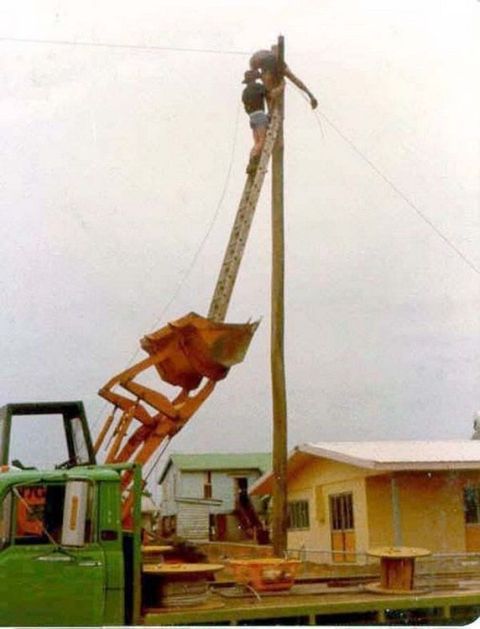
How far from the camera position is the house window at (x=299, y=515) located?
21.6 m

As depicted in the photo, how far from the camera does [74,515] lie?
19.6 ft

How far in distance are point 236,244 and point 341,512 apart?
10.5 m

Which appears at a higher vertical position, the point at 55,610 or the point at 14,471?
the point at 14,471

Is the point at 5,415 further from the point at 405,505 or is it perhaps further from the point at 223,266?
the point at 405,505

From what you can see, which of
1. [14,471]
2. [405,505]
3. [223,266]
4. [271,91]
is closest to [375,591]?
[14,471]

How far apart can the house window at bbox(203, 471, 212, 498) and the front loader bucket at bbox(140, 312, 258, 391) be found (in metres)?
26.0

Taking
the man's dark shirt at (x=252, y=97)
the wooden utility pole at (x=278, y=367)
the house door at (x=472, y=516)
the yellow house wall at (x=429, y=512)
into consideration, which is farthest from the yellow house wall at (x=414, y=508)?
the man's dark shirt at (x=252, y=97)

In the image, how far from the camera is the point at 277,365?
14.1 meters

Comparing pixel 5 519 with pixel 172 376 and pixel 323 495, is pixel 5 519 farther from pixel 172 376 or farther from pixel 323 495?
pixel 323 495

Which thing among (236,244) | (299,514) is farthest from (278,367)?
(299,514)

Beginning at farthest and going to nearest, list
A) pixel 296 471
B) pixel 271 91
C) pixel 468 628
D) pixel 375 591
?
pixel 296 471, pixel 271 91, pixel 375 591, pixel 468 628

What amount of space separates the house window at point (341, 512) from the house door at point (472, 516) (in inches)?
103

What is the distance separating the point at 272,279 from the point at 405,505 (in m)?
6.47

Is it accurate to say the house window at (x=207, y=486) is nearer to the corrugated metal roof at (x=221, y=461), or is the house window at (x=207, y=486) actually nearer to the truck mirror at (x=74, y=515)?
the corrugated metal roof at (x=221, y=461)
